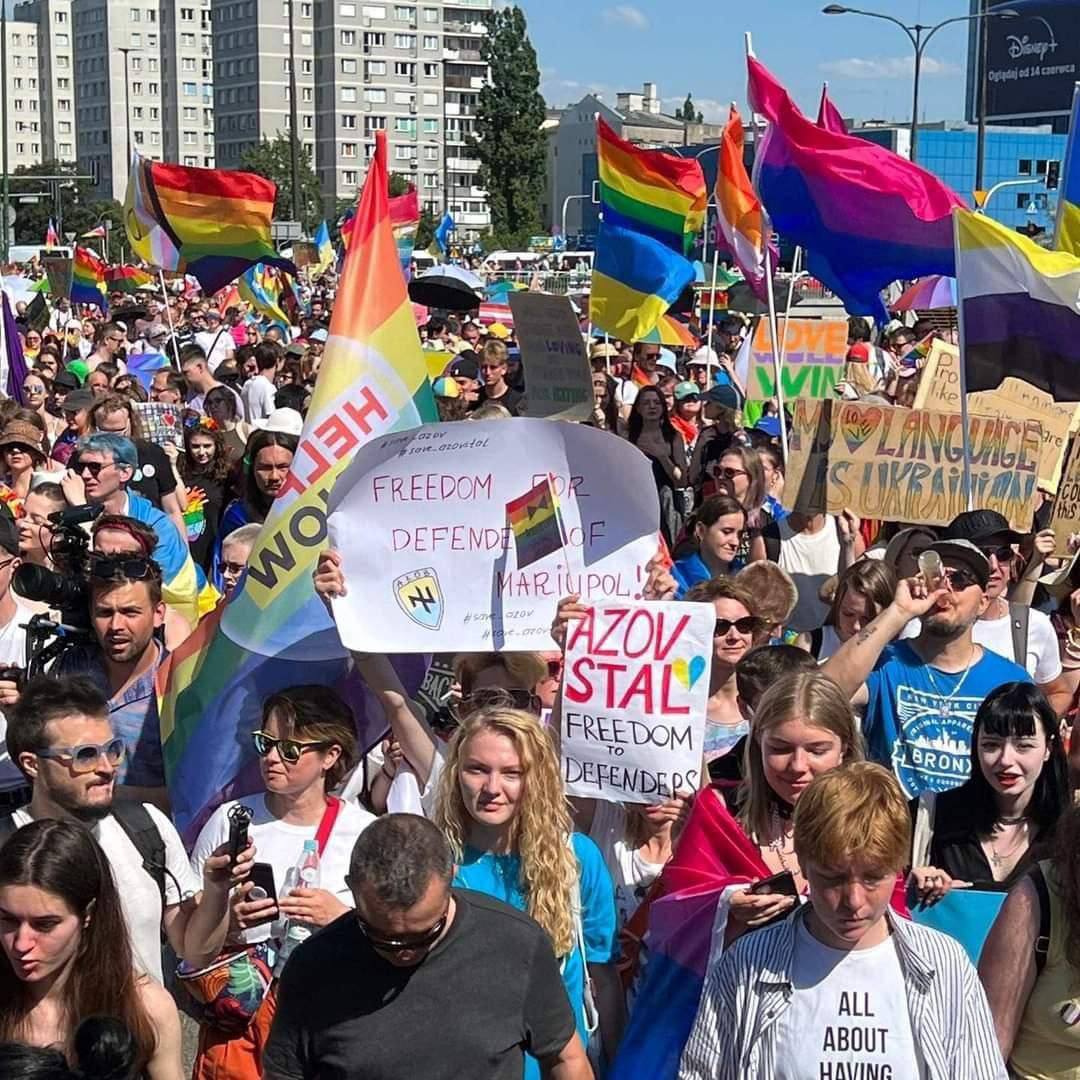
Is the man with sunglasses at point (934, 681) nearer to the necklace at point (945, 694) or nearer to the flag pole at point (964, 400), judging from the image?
the necklace at point (945, 694)

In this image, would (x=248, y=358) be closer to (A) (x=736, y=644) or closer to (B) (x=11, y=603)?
(B) (x=11, y=603)

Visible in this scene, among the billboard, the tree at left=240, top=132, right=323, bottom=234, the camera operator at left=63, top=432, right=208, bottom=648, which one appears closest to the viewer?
the camera operator at left=63, top=432, right=208, bottom=648

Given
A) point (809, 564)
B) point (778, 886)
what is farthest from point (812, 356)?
point (778, 886)

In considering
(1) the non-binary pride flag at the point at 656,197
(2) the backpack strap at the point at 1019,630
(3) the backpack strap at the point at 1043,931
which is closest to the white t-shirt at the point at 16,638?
(3) the backpack strap at the point at 1043,931

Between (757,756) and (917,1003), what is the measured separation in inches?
33.3

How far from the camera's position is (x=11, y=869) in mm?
3111

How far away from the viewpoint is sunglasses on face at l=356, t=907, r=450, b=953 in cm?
304

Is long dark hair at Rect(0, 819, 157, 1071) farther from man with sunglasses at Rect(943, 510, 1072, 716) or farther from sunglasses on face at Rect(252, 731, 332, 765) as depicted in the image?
man with sunglasses at Rect(943, 510, 1072, 716)

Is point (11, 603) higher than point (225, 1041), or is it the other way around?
point (11, 603)

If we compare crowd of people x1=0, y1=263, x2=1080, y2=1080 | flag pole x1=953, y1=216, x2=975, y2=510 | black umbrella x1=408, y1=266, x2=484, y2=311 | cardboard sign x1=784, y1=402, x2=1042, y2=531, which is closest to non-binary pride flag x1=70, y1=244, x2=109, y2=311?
black umbrella x1=408, y1=266, x2=484, y2=311

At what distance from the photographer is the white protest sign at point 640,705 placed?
405cm

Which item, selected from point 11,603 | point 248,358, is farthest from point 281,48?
point 11,603

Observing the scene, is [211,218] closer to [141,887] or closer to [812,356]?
[812,356]

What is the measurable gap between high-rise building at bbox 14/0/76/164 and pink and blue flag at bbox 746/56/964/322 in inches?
5822
